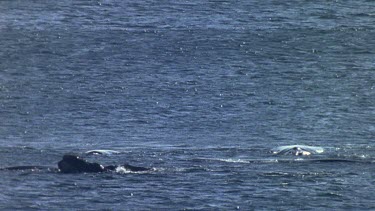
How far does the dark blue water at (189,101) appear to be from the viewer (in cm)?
3766

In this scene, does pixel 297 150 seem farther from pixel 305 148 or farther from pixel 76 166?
pixel 76 166

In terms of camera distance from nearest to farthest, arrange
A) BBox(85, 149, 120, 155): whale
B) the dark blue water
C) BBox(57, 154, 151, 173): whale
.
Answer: the dark blue water, BBox(57, 154, 151, 173): whale, BBox(85, 149, 120, 155): whale

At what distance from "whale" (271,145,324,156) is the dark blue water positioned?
0.39 meters

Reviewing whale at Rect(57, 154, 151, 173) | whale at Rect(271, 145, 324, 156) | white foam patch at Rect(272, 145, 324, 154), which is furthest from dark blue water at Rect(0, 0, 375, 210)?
whale at Rect(57, 154, 151, 173)

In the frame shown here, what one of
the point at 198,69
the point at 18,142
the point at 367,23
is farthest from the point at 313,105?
the point at 367,23

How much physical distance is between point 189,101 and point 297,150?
13.8 metres

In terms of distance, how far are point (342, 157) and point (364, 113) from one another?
11535mm

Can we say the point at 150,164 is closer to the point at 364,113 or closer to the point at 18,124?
the point at 18,124

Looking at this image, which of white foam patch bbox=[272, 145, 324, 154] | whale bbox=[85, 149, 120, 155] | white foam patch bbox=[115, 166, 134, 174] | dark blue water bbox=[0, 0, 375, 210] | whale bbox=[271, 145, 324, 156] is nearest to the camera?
dark blue water bbox=[0, 0, 375, 210]

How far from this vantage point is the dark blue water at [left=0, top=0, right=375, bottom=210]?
3766 cm

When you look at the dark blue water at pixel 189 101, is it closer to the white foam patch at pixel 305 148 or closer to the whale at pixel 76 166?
the white foam patch at pixel 305 148

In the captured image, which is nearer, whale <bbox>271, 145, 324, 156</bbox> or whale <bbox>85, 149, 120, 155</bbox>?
whale <bbox>85, 149, 120, 155</bbox>

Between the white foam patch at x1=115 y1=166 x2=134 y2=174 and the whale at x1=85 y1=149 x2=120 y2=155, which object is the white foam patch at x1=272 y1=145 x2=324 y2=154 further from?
the white foam patch at x1=115 y1=166 x2=134 y2=174

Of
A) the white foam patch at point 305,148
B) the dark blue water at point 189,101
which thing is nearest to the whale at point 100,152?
the dark blue water at point 189,101
